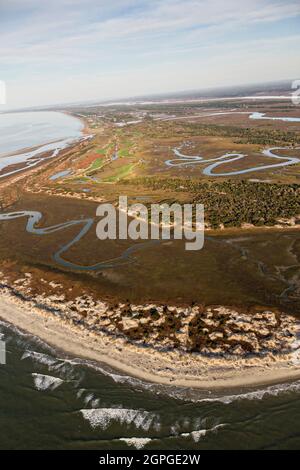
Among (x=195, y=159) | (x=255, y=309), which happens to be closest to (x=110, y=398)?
(x=255, y=309)

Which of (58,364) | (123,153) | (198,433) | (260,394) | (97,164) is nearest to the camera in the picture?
(198,433)

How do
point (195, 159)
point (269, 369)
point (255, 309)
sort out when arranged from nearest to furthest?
point (269, 369), point (255, 309), point (195, 159)

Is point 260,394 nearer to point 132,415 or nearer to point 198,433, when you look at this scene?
point 198,433

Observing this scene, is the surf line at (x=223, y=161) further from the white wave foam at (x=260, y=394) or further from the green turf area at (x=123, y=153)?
the white wave foam at (x=260, y=394)

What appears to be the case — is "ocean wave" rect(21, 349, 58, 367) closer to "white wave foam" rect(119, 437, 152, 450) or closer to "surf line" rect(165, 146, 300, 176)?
"white wave foam" rect(119, 437, 152, 450)

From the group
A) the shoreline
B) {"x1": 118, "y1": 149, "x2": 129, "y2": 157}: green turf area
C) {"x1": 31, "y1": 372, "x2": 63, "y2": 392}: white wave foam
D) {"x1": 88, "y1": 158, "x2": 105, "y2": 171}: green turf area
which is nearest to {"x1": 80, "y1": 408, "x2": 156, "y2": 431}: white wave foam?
the shoreline

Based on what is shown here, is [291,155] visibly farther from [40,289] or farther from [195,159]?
[40,289]

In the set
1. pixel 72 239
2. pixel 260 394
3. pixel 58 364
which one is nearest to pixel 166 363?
pixel 260 394
